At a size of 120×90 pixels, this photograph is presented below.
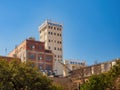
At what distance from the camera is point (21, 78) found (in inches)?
1921

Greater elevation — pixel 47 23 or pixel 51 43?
pixel 47 23

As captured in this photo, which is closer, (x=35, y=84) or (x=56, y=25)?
(x=35, y=84)

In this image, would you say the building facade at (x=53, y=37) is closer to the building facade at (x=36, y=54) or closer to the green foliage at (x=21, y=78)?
the building facade at (x=36, y=54)

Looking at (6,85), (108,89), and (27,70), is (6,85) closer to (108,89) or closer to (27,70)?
(27,70)

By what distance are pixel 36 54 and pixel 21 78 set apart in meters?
46.7

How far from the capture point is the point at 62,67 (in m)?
94.2

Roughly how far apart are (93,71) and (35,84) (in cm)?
2225

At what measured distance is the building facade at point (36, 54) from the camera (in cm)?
9409

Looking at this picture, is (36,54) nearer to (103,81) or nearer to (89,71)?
(89,71)

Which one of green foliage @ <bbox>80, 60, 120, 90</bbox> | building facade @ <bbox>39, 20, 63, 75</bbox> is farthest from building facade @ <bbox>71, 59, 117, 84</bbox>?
building facade @ <bbox>39, 20, 63, 75</bbox>

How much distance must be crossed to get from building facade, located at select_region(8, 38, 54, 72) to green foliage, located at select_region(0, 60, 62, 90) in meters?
42.0

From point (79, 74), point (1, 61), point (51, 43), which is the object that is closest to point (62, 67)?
point (79, 74)

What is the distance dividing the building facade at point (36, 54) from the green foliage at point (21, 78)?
42.0 meters

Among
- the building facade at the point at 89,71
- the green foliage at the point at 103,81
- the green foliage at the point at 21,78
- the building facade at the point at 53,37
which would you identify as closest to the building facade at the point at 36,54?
the building facade at the point at 89,71
